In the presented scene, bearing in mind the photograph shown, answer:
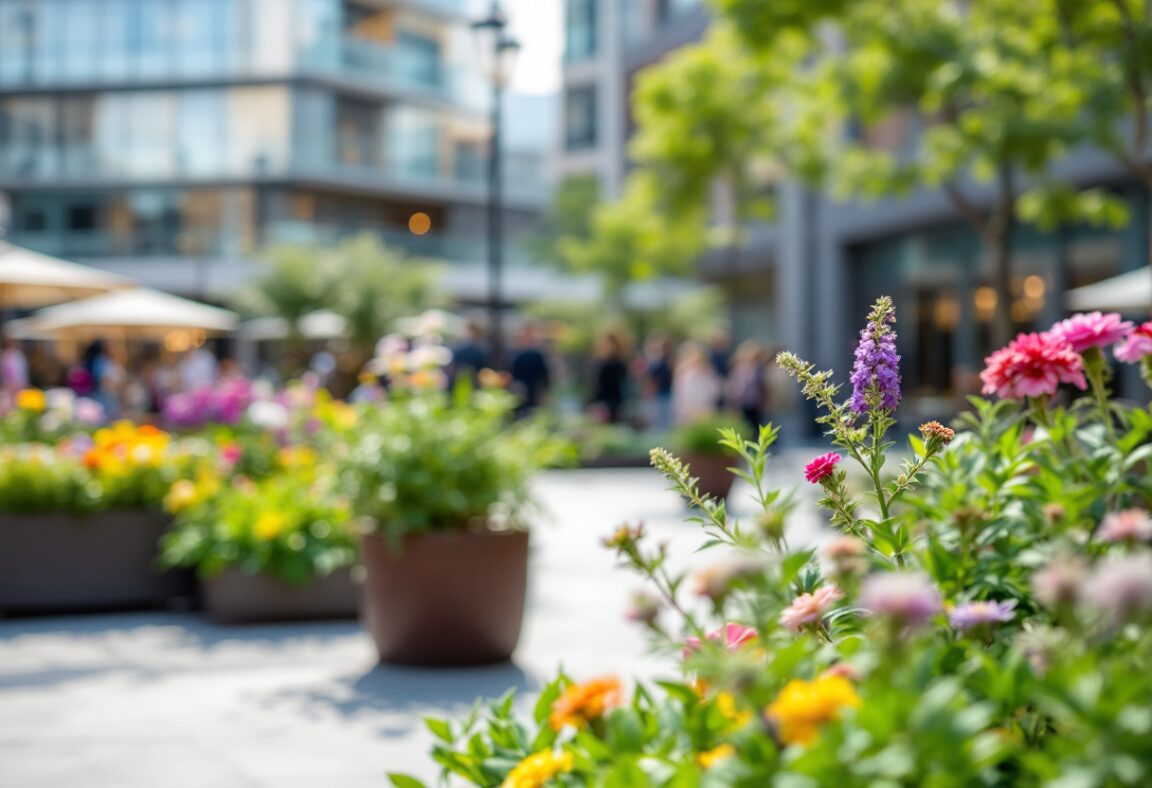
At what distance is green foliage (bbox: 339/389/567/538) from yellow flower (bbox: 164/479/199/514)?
2.06m

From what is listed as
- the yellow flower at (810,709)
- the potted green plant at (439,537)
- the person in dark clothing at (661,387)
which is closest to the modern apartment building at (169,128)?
the person in dark clothing at (661,387)

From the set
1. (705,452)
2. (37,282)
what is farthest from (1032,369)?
(37,282)

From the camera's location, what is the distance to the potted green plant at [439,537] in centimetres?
638

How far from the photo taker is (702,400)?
1789 centimetres

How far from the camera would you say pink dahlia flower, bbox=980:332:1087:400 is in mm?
2275

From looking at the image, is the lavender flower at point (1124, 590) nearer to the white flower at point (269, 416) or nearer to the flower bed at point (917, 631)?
the flower bed at point (917, 631)

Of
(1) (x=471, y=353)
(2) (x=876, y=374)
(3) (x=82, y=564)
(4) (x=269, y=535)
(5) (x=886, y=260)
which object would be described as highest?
(5) (x=886, y=260)

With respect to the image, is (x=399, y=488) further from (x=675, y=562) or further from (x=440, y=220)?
(x=440, y=220)

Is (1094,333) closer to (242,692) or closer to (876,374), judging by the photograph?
(876,374)

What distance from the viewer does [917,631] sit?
56.1 inches

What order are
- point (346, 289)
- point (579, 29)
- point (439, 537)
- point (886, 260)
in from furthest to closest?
point (579, 29) < point (346, 289) < point (886, 260) < point (439, 537)

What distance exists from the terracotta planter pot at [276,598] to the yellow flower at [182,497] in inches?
23.5

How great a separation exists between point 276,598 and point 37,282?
7494mm

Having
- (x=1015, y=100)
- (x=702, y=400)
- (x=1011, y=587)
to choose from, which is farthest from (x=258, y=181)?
(x=1011, y=587)
